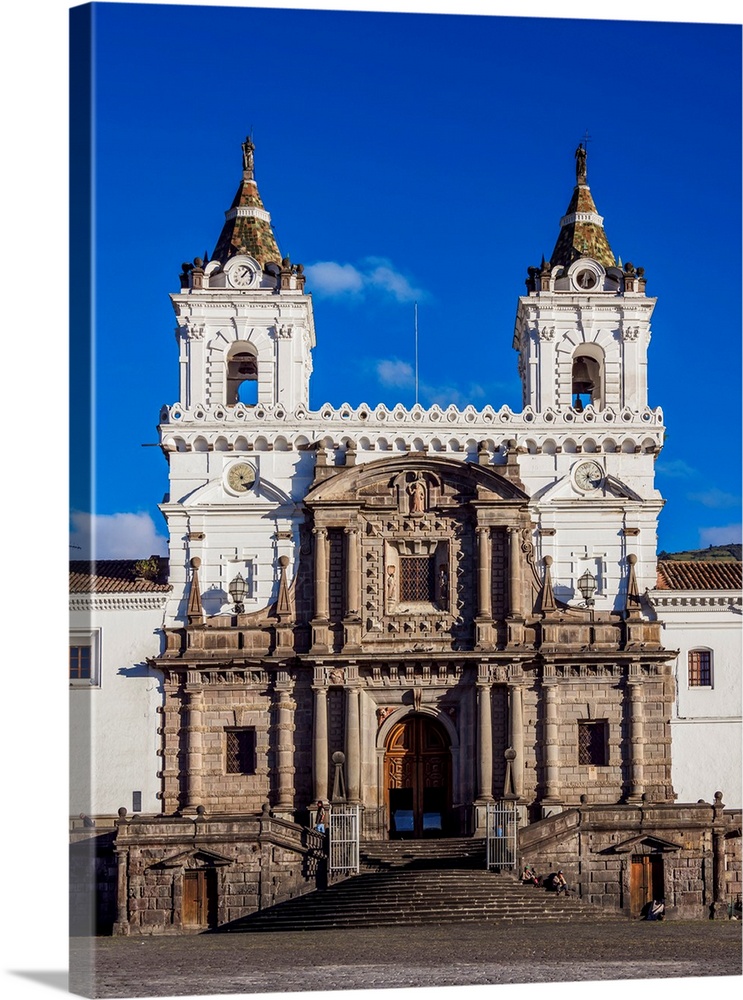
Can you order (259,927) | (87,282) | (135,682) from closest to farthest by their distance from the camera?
(87,282), (259,927), (135,682)

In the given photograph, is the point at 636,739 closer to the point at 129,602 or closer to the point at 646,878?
the point at 646,878

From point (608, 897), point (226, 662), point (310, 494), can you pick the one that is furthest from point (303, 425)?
point (608, 897)

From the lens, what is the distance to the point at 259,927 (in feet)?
117

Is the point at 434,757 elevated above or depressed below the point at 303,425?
below

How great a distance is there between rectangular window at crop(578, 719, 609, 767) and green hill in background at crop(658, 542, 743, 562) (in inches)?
144

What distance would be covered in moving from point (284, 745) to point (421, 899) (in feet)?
17.7

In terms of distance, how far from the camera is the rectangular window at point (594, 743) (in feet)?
128

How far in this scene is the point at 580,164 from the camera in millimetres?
36938

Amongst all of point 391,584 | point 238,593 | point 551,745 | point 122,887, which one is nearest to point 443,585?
point 391,584

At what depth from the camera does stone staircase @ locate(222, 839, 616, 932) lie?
3447 cm

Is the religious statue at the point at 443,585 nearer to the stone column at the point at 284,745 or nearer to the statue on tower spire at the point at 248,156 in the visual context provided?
the stone column at the point at 284,745

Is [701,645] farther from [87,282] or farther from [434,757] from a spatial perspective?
[87,282]

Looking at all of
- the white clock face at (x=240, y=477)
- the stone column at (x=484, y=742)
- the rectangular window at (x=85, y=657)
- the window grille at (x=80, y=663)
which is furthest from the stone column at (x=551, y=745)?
the window grille at (x=80, y=663)

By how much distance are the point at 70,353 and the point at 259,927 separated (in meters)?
12.5
